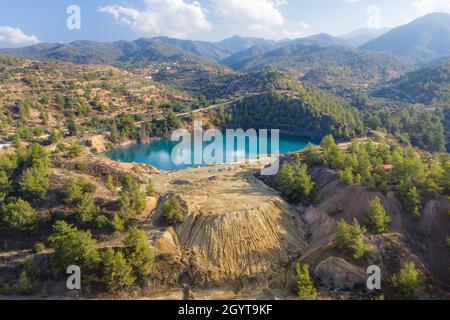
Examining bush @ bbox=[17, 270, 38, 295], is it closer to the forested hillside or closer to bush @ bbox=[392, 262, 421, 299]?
bush @ bbox=[392, 262, 421, 299]

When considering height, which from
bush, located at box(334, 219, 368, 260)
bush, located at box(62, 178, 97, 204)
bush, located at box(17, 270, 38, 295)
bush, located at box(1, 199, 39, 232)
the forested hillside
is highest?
the forested hillside

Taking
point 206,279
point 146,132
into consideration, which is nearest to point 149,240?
point 206,279

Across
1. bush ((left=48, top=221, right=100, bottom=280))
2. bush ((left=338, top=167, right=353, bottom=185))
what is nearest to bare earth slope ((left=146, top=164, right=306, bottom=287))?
bush ((left=338, top=167, right=353, bottom=185))

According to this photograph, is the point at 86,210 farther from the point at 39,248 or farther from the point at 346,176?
the point at 346,176

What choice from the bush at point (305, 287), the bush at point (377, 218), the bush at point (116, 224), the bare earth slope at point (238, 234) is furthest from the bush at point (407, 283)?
the bush at point (116, 224)
